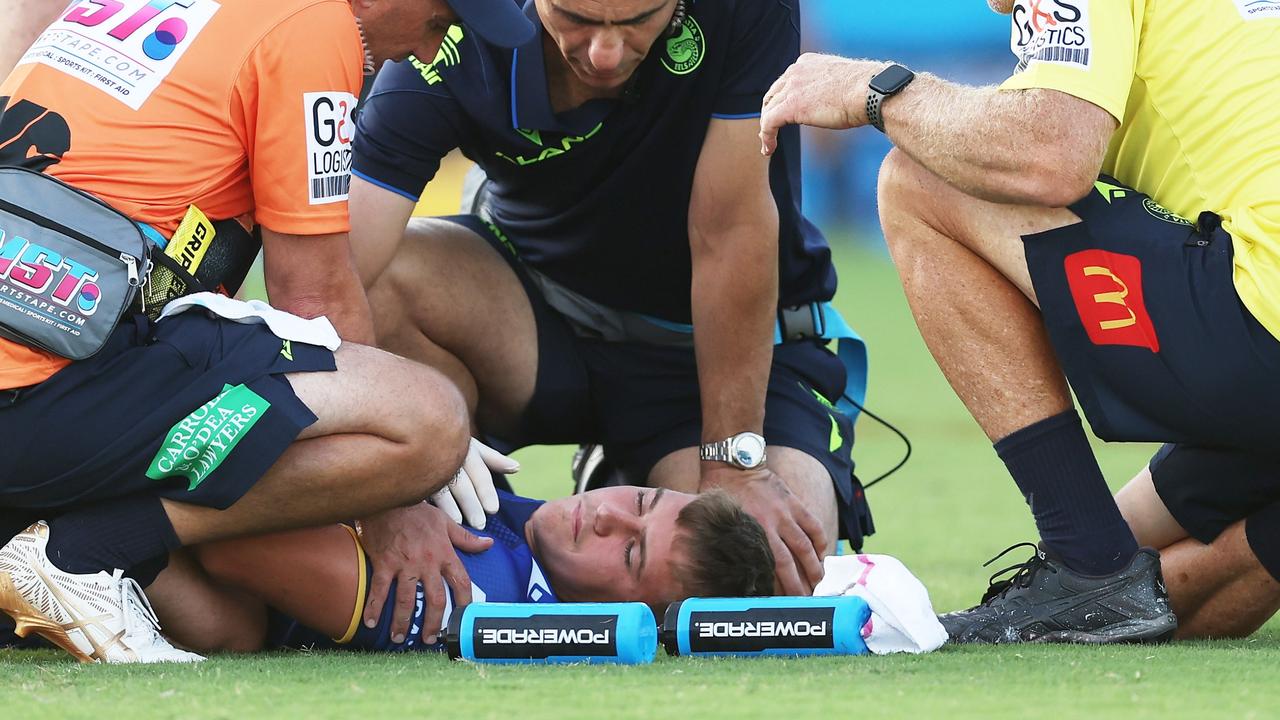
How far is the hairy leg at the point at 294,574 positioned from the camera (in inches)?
116

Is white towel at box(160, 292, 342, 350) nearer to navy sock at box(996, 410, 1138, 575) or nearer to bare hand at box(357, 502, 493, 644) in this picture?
bare hand at box(357, 502, 493, 644)

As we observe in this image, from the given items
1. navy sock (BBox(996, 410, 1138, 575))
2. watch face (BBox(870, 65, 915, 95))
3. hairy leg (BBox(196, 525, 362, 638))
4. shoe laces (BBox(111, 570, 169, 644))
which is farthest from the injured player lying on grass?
watch face (BBox(870, 65, 915, 95))

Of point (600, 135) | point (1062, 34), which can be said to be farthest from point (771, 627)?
point (600, 135)

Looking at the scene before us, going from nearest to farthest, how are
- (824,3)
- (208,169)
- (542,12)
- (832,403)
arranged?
1. (208,169)
2. (542,12)
3. (832,403)
4. (824,3)

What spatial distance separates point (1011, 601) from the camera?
302cm

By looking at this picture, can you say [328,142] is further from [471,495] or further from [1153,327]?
[1153,327]

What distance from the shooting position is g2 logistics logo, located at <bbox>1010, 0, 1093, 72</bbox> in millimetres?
2744

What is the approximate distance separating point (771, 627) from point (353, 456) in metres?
0.84

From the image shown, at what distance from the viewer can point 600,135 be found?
4.02 meters

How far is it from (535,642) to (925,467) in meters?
3.91

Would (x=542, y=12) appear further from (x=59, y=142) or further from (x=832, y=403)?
(x=832, y=403)

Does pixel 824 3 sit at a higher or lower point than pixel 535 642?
lower

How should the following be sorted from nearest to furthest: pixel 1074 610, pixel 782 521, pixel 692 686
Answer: pixel 692 686
pixel 1074 610
pixel 782 521

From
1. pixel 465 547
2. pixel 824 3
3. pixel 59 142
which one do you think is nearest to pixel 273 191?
pixel 59 142
